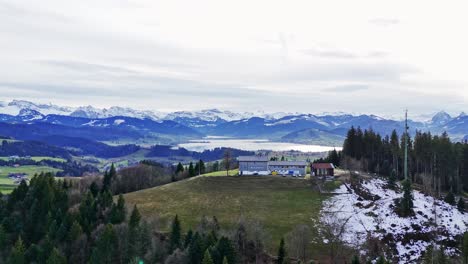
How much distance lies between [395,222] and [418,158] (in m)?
42.7

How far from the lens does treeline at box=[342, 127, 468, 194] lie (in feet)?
391

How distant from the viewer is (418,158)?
12662 cm

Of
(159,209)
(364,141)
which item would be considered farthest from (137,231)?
(364,141)

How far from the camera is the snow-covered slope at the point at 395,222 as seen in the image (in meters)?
83.7

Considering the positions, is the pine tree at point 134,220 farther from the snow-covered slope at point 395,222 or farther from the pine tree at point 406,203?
the pine tree at point 406,203

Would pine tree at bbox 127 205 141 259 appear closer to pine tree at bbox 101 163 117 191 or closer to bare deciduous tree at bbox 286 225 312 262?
bare deciduous tree at bbox 286 225 312 262

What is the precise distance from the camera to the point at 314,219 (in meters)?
92.3

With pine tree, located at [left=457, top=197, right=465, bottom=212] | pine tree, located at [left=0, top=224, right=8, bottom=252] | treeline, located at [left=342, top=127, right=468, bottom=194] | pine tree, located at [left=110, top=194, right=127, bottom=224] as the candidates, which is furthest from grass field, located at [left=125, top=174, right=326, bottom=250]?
pine tree, located at [left=457, top=197, right=465, bottom=212]

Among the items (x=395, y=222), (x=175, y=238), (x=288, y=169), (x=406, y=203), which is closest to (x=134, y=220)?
(x=175, y=238)

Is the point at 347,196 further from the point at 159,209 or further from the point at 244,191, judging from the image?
the point at 159,209

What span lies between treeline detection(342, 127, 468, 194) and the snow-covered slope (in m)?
16.0

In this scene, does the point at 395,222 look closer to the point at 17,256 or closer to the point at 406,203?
the point at 406,203

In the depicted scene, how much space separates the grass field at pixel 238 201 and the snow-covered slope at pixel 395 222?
611 centimetres

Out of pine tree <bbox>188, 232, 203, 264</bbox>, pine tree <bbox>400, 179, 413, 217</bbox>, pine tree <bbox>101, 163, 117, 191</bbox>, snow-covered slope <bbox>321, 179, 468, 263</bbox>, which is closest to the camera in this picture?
pine tree <bbox>188, 232, 203, 264</bbox>
